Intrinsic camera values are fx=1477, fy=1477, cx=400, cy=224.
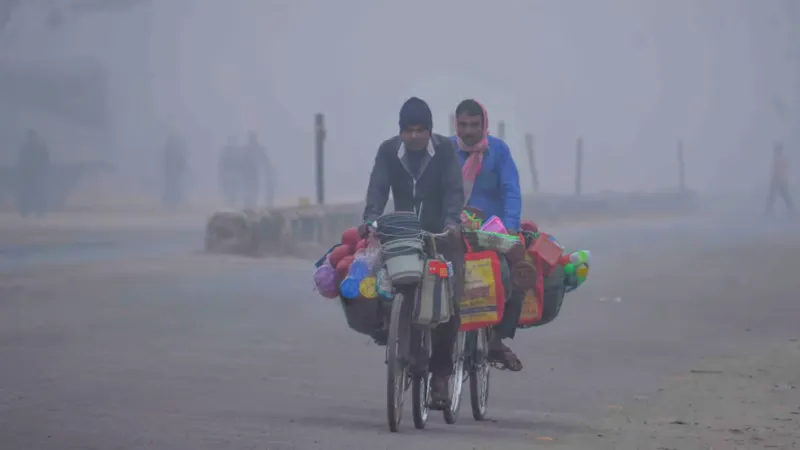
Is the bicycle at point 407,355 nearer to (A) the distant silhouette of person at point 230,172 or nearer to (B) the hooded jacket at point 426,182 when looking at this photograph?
(B) the hooded jacket at point 426,182

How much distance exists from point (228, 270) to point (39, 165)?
20.2 metres

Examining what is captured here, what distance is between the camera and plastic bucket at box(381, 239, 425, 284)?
25.8 feet

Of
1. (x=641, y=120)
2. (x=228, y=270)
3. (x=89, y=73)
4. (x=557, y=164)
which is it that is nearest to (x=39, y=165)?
(x=89, y=73)

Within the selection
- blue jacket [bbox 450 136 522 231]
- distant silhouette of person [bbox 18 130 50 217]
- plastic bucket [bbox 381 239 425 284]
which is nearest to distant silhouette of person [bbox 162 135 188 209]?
distant silhouette of person [bbox 18 130 50 217]

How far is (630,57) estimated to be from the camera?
117312 millimetres

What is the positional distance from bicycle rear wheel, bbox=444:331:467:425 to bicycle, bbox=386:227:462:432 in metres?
0.25

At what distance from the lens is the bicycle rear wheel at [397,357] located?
7.71 metres

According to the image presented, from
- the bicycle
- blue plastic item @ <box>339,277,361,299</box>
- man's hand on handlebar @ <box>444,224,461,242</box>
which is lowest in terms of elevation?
the bicycle

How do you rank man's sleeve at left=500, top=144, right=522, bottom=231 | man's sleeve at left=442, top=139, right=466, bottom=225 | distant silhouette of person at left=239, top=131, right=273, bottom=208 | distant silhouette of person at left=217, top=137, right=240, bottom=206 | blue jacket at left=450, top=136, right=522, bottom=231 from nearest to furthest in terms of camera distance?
man's sleeve at left=442, top=139, right=466, bottom=225, man's sleeve at left=500, top=144, right=522, bottom=231, blue jacket at left=450, top=136, right=522, bottom=231, distant silhouette of person at left=239, top=131, right=273, bottom=208, distant silhouette of person at left=217, top=137, right=240, bottom=206

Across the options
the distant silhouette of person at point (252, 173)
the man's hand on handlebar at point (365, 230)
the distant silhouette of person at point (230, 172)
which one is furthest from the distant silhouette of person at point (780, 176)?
the man's hand on handlebar at point (365, 230)

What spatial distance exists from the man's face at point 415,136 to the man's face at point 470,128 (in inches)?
29.1

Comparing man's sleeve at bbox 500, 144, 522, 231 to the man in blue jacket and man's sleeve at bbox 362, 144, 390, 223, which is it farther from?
man's sleeve at bbox 362, 144, 390, 223

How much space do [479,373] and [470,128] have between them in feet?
4.88

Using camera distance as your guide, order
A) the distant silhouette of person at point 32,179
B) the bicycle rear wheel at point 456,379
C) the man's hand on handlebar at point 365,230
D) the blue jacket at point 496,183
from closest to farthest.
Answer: the man's hand on handlebar at point 365,230 < the bicycle rear wheel at point 456,379 < the blue jacket at point 496,183 < the distant silhouette of person at point 32,179
